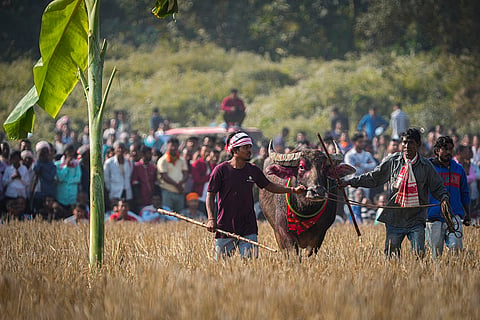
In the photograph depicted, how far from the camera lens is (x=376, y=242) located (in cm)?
1068

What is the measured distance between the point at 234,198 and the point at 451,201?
2.72 meters

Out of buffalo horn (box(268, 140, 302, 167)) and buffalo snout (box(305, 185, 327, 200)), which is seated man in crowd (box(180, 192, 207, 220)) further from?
buffalo snout (box(305, 185, 327, 200))

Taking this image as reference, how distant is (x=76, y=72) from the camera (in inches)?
355

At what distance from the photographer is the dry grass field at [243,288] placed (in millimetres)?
5457

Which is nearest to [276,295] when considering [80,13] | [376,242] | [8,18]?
[80,13]

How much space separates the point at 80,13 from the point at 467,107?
80.0 feet

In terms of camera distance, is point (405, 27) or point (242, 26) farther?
point (242, 26)

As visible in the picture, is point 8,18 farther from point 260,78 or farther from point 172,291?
point 172,291

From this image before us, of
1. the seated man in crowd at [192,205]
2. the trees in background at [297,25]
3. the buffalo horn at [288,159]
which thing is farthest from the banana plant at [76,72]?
the trees in background at [297,25]

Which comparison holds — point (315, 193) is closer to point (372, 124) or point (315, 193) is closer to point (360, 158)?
point (360, 158)

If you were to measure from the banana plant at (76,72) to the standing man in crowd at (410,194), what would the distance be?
2.98 metres

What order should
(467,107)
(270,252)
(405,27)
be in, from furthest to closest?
(405,27) < (467,107) < (270,252)

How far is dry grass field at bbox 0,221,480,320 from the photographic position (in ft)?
17.9

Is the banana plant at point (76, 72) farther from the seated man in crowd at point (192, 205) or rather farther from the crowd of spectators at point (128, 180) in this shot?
the seated man in crowd at point (192, 205)
